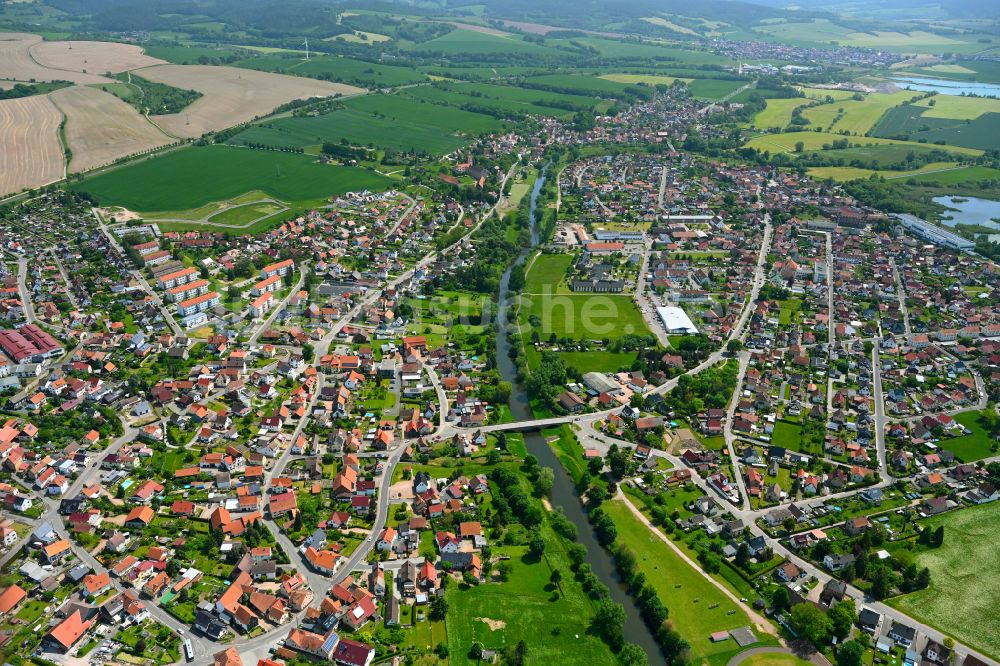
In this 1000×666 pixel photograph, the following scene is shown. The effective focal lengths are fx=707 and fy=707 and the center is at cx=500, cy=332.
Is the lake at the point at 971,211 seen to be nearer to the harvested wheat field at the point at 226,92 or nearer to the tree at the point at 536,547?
the tree at the point at 536,547

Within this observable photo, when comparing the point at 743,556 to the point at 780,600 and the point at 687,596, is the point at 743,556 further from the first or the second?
the point at 687,596

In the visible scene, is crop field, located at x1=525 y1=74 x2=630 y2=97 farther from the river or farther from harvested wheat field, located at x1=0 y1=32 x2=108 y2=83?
the river

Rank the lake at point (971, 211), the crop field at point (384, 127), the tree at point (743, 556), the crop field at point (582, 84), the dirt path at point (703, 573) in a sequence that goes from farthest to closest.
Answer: the crop field at point (582, 84), the crop field at point (384, 127), the lake at point (971, 211), the tree at point (743, 556), the dirt path at point (703, 573)

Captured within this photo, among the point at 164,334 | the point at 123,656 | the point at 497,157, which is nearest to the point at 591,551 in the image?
the point at 123,656

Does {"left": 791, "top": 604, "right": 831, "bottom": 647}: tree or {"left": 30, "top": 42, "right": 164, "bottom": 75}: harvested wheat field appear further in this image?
{"left": 30, "top": 42, "right": 164, "bottom": 75}: harvested wheat field

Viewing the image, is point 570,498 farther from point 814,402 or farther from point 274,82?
point 274,82

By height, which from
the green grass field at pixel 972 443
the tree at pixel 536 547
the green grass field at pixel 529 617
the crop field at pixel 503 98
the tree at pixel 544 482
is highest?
the crop field at pixel 503 98

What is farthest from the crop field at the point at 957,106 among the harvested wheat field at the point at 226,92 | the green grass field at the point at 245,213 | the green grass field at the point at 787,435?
the green grass field at the point at 245,213

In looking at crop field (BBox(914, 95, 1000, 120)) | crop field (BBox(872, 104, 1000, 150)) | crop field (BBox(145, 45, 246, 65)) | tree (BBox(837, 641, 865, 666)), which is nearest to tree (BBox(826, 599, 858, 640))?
tree (BBox(837, 641, 865, 666))
